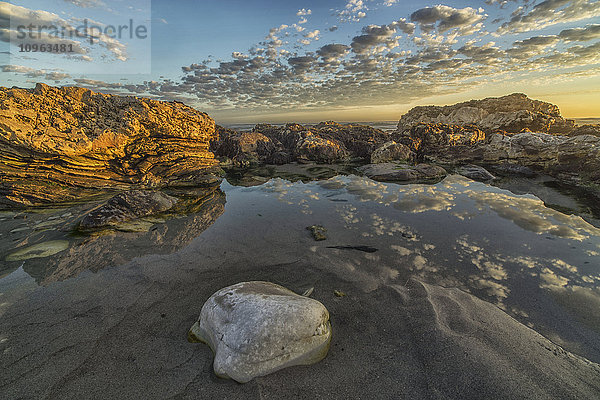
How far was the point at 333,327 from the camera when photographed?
3.60 m

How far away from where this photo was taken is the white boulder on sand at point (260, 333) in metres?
2.81

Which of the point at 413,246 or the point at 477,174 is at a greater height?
the point at 477,174

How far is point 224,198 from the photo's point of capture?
1118 cm

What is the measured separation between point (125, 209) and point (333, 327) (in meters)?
8.02

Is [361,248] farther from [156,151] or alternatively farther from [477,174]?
[477,174]

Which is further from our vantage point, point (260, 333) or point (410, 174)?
point (410, 174)

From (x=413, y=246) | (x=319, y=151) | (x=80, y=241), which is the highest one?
(x=319, y=151)

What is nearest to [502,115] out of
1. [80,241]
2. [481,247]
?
[481,247]

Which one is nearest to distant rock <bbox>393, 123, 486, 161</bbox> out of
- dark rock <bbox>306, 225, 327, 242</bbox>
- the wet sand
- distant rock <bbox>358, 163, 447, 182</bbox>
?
distant rock <bbox>358, 163, 447, 182</bbox>

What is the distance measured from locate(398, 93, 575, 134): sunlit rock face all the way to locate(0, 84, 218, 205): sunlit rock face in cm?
2682

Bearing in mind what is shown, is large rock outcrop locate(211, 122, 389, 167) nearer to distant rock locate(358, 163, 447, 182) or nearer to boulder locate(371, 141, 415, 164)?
boulder locate(371, 141, 415, 164)

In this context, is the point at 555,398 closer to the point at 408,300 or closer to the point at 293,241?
the point at 408,300

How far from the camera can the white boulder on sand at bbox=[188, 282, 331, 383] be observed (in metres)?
2.81

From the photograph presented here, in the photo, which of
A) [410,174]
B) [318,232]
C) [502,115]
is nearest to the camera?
[318,232]
